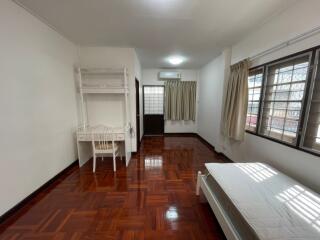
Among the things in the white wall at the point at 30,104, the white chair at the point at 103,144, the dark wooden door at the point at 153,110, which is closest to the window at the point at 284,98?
the white chair at the point at 103,144

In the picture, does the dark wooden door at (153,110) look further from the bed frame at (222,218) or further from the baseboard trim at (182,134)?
the bed frame at (222,218)

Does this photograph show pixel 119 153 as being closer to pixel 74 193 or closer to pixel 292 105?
pixel 74 193

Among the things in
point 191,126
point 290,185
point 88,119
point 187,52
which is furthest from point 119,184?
point 191,126

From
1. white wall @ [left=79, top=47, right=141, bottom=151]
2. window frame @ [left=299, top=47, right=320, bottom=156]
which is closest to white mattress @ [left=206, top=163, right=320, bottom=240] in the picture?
window frame @ [left=299, top=47, right=320, bottom=156]

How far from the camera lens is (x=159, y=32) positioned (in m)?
2.50

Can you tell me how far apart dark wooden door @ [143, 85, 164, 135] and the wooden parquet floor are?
9.01 ft

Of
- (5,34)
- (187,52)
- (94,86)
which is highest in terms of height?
(187,52)

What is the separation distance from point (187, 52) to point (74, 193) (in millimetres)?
3626

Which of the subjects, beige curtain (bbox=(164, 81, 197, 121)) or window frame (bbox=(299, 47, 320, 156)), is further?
beige curtain (bbox=(164, 81, 197, 121))

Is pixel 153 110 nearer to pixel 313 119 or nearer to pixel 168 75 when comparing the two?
pixel 168 75

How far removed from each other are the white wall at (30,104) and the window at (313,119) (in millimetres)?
3465

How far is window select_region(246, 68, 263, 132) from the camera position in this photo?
8.20 feet

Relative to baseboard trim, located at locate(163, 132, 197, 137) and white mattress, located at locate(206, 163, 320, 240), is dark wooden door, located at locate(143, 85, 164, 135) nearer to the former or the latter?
baseboard trim, located at locate(163, 132, 197, 137)

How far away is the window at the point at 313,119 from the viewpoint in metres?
1.59
